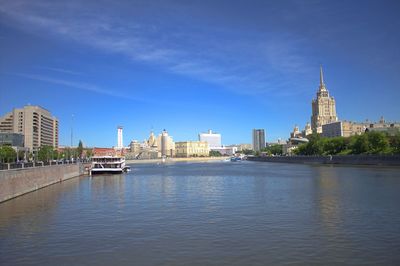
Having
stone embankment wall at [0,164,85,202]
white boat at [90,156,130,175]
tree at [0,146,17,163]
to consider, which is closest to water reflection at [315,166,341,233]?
stone embankment wall at [0,164,85,202]

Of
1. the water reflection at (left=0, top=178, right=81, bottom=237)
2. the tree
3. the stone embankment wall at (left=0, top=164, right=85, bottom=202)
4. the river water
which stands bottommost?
the river water

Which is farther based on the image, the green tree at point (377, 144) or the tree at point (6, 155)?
the green tree at point (377, 144)

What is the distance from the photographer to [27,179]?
5575 cm

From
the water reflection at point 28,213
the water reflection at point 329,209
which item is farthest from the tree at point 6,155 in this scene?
the water reflection at point 329,209

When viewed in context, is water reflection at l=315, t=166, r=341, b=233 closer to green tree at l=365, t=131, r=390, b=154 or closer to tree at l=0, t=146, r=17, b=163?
tree at l=0, t=146, r=17, b=163

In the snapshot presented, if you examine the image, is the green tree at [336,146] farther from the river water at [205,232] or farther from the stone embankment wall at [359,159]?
the river water at [205,232]

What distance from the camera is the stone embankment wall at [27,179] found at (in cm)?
4584

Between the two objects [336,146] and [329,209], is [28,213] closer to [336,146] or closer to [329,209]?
[329,209]

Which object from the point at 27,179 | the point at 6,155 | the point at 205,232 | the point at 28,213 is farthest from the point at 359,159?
the point at 205,232

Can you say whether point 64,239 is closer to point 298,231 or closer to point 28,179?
point 298,231

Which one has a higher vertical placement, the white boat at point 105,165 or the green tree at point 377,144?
the green tree at point 377,144

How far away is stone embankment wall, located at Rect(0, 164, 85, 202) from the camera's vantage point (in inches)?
1805

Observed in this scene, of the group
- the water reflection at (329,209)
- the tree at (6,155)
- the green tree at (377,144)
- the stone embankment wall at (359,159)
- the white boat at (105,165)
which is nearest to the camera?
Answer: the water reflection at (329,209)

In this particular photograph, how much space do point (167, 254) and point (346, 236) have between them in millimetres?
10639
